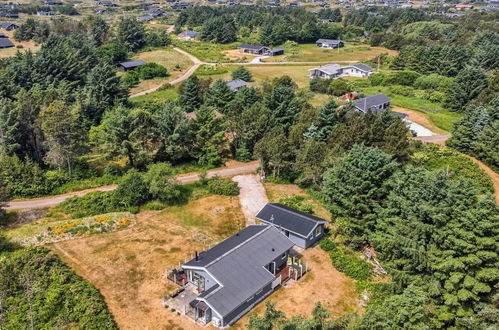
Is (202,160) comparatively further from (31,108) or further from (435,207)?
(435,207)

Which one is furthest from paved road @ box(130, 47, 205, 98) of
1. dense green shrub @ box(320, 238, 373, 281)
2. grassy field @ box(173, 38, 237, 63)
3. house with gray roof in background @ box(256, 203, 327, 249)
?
dense green shrub @ box(320, 238, 373, 281)

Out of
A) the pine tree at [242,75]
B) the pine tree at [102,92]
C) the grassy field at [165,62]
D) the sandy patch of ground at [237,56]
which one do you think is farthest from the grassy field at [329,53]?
the pine tree at [102,92]

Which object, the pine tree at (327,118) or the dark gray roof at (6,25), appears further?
the dark gray roof at (6,25)

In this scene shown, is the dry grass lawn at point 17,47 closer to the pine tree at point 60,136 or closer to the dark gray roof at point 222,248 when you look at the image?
the pine tree at point 60,136

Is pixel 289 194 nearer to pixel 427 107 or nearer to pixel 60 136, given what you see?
pixel 60 136

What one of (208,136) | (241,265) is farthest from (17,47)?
(241,265)
